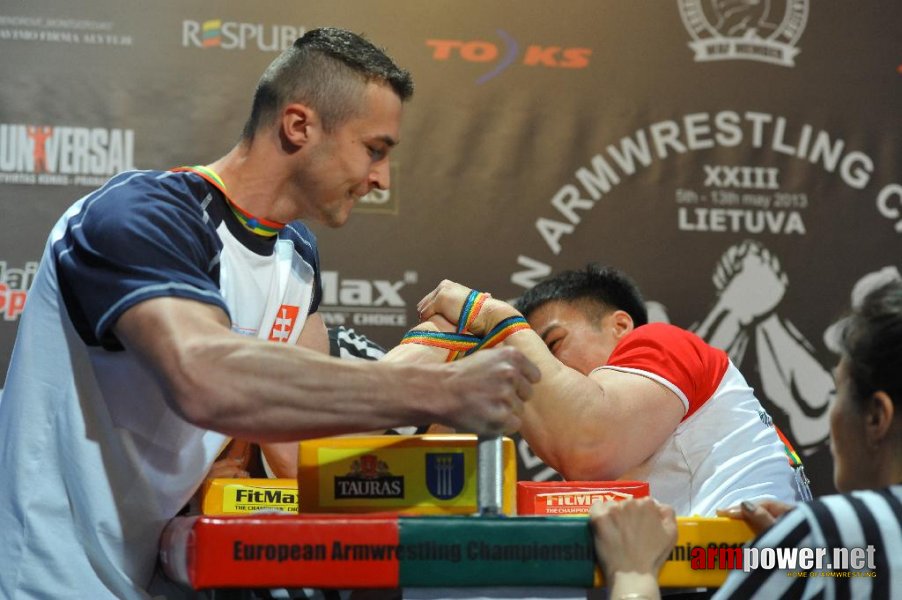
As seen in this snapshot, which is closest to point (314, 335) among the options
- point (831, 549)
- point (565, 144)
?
point (831, 549)

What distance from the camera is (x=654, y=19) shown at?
128 inches

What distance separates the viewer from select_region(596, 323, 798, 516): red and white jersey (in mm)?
1958

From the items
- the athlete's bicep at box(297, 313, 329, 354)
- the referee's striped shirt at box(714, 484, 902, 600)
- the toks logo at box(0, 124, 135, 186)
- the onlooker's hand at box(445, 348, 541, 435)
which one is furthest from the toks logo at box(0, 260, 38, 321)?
the referee's striped shirt at box(714, 484, 902, 600)

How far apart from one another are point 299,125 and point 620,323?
1.03m

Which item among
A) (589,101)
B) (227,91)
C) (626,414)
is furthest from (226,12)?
(626,414)

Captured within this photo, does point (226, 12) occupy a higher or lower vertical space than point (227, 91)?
higher

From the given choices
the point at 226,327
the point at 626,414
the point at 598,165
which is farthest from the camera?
the point at 598,165

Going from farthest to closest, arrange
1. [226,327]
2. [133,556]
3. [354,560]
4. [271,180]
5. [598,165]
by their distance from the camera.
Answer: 1. [598,165]
2. [271,180]
3. [133,556]
4. [226,327]
5. [354,560]

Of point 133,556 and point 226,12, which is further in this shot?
point 226,12

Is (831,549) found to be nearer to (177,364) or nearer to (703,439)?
(177,364)

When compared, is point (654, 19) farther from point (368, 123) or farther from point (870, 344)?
point (870, 344)

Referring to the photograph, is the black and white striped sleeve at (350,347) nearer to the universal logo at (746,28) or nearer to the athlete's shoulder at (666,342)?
the athlete's shoulder at (666,342)

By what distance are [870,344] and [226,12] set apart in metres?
2.31

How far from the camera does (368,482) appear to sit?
4.18ft
